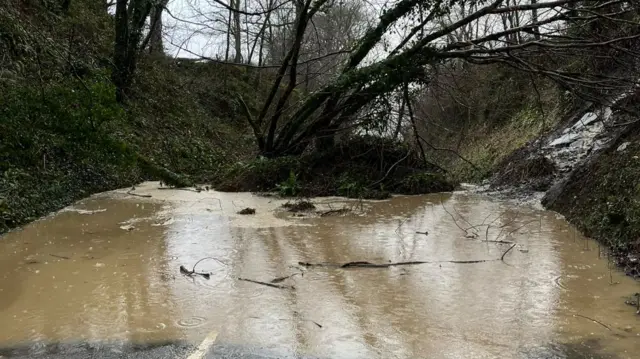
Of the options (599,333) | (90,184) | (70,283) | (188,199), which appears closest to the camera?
(599,333)

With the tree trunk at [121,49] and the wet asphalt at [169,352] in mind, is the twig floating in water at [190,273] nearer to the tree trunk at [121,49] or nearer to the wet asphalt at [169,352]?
the wet asphalt at [169,352]

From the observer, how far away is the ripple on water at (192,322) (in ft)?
14.3

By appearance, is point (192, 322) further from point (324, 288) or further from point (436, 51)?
point (436, 51)

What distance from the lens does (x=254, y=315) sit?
4594mm

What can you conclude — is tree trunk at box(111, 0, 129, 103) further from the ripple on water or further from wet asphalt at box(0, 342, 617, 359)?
wet asphalt at box(0, 342, 617, 359)

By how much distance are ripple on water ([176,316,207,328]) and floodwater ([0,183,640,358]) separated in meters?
0.02

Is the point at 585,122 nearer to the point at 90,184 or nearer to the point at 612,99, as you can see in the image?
the point at 612,99

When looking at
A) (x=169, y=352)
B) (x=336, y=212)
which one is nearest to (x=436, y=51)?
(x=336, y=212)

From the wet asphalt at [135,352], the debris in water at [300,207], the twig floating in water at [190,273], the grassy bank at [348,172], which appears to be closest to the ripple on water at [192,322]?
the wet asphalt at [135,352]

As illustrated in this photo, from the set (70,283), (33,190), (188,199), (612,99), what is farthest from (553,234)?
(33,190)

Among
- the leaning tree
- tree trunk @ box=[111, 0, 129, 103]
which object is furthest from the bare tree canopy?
tree trunk @ box=[111, 0, 129, 103]

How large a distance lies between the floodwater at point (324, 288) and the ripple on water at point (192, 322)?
17mm

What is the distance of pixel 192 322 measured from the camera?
4.43 meters

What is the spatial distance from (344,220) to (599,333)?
5554mm
